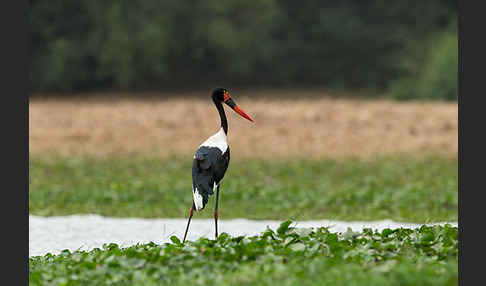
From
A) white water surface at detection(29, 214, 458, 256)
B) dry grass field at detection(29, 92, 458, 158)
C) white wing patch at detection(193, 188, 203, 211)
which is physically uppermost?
dry grass field at detection(29, 92, 458, 158)

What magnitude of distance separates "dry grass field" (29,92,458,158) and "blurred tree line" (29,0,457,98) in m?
3.47

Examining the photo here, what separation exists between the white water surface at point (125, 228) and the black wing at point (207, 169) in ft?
6.31

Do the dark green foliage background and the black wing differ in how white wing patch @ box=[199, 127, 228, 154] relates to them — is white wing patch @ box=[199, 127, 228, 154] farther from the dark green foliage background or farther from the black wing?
the dark green foliage background

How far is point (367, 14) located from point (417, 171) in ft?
66.2

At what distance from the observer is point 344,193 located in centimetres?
1198

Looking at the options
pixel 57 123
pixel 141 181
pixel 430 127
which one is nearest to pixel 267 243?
pixel 141 181

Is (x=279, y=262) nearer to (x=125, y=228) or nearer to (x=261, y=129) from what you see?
(x=125, y=228)

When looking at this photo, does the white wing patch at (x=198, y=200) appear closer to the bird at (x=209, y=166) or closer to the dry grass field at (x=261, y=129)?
the bird at (x=209, y=166)

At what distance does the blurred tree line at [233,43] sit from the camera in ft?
89.7

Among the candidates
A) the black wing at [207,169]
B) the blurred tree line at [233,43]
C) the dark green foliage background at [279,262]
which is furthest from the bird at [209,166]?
the blurred tree line at [233,43]

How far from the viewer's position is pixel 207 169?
21.4 feet

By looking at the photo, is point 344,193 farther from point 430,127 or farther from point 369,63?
point 369,63

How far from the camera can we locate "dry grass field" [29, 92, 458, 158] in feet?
58.7

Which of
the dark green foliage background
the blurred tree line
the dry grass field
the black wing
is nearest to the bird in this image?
the black wing
